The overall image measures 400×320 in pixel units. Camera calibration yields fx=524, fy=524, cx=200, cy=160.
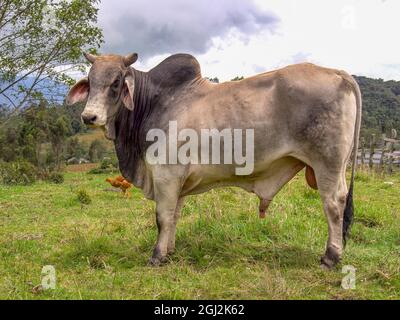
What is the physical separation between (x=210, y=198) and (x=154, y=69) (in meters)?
2.61

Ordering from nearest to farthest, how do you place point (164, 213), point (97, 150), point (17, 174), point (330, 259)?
point (330, 259), point (164, 213), point (17, 174), point (97, 150)

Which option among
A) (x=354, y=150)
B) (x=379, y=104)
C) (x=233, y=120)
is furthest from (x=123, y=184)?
(x=379, y=104)

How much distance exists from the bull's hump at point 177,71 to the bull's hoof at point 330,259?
7.21 ft

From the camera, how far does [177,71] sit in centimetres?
544

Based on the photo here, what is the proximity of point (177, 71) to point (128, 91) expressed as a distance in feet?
2.02

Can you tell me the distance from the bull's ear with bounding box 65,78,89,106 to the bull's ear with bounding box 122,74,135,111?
1.68 feet

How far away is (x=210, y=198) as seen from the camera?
757 cm

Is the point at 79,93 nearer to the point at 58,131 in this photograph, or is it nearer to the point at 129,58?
the point at 129,58

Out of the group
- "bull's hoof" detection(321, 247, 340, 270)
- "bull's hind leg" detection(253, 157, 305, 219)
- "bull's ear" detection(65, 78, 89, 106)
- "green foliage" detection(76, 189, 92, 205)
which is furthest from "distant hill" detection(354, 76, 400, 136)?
"bull's ear" detection(65, 78, 89, 106)

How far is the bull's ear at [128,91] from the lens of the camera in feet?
16.7

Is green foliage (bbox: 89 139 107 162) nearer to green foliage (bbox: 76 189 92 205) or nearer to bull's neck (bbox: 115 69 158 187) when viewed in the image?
green foliage (bbox: 76 189 92 205)

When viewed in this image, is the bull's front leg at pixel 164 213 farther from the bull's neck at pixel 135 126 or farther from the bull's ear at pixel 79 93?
the bull's ear at pixel 79 93
